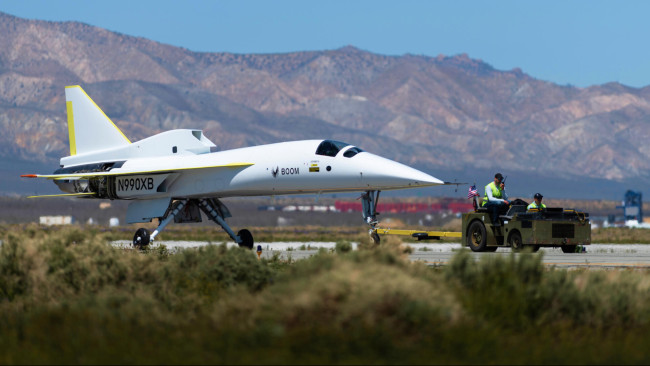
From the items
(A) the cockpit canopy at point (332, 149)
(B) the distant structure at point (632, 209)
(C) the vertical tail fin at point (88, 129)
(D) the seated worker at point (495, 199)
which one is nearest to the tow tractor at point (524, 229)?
(D) the seated worker at point (495, 199)

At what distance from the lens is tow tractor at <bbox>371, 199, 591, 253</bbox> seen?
24625 mm

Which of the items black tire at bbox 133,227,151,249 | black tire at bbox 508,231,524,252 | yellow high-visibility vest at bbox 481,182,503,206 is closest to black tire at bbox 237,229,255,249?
black tire at bbox 133,227,151,249

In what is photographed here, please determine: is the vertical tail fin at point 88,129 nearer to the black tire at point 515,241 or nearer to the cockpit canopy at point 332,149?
the cockpit canopy at point 332,149

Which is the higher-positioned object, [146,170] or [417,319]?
[146,170]

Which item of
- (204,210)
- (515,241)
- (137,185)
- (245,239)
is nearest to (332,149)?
(245,239)

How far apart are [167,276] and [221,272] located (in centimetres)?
79

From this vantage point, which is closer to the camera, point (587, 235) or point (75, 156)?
point (587, 235)

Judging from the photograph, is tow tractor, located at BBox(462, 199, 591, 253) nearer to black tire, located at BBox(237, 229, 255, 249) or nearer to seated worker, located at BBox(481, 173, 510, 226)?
seated worker, located at BBox(481, 173, 510, 226)

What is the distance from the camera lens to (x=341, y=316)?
9.69 metres

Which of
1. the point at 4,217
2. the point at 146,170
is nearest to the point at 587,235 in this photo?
the point at 146,170

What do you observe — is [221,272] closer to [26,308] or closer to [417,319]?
[26,308]

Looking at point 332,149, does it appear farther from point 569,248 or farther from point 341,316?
point 341,316

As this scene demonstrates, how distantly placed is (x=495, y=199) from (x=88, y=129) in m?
13.8

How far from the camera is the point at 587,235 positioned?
25938 millimetres
